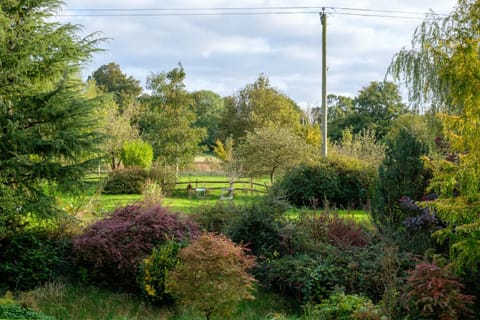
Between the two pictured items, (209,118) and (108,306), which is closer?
(108,306)

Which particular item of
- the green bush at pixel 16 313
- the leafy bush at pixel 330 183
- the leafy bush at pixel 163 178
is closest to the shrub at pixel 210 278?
the green bush at pixel 16 313

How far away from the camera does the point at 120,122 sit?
26.4 meters

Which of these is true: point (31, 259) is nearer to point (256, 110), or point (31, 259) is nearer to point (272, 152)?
point (272, 152)

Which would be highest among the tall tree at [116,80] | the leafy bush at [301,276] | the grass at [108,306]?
the tall tree at [116,80]

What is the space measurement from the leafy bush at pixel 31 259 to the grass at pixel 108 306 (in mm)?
327

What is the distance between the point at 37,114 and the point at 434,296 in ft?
22.9

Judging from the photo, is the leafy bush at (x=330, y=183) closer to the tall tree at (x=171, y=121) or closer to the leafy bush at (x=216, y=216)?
the leafy bush at (x=216, y=216)

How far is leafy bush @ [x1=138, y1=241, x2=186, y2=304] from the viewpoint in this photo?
24.5ft

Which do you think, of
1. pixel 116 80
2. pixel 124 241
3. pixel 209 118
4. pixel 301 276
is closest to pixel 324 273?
pixel 301 276

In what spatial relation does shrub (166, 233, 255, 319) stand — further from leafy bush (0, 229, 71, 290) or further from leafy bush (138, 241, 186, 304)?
leafy bush (0, 229, 71, 290)

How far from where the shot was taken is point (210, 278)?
20.1ft

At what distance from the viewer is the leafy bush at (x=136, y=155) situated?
22953 mm

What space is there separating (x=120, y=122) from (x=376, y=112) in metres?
19.5

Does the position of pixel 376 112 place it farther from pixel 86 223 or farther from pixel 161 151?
pixel 86 223
